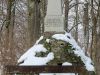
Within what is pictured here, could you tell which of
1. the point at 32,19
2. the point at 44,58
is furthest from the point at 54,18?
the point at 32,19

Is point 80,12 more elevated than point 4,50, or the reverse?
point 80,12

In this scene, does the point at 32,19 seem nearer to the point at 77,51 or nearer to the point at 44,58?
the point at 77,51

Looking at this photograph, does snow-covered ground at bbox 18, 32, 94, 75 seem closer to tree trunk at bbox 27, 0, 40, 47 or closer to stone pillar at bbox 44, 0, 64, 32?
stone pillar at bbox 44, 0, 64, 32

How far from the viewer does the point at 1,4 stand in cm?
2642

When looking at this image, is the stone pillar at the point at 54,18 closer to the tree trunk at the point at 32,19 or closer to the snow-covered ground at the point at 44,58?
the snow-covered ground at the point at 44,58

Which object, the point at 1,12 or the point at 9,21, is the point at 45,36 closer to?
the point at 9,21

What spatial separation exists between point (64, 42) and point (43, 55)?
0.85 meters

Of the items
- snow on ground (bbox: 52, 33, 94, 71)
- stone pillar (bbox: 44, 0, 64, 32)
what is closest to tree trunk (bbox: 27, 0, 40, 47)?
stone pillar (bbox: 44, 0, 64, 32)

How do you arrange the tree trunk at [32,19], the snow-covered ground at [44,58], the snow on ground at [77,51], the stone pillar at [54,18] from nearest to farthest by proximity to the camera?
the snow-covered ground at [44,58], the snow on ground at [77,51], the stone pillar at [54,18], the tree trunk at [32,19]

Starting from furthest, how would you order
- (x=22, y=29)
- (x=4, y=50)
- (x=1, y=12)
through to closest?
(x=22, y=29), (x=1, y=12), (x=4, y=50)

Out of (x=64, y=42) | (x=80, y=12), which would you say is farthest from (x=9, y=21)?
(x=64, y=42)

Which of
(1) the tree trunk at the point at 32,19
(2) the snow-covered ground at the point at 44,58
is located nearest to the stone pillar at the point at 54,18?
(2) the snow-covered ground at the point at 44,58

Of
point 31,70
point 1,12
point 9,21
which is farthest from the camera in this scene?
point 1,12

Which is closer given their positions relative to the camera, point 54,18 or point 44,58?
point 44,58
